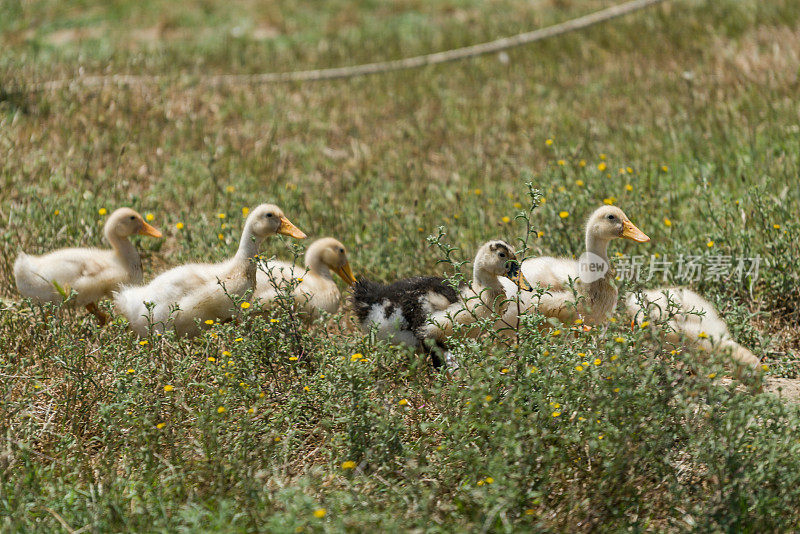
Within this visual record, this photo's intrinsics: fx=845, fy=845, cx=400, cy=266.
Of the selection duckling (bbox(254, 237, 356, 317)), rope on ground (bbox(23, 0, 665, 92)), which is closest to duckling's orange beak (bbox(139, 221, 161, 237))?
duckling (bbox(254, 237, 356, 317))

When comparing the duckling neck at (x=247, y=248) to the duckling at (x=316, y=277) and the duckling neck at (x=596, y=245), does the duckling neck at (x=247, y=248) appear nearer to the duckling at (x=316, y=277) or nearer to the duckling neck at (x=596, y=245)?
the duckling at (x=316, y=277)

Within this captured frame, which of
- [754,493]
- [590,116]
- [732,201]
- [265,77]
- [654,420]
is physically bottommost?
[754,493]

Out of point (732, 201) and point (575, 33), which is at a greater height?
point (575, 33)

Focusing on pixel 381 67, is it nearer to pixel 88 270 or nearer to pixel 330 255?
pixel 330 255

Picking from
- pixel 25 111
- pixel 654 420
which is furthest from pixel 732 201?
pixel 25 111

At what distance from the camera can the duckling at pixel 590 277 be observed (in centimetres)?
566

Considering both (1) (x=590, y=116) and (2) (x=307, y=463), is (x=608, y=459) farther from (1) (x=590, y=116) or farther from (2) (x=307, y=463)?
(1) (x=590, y=116)

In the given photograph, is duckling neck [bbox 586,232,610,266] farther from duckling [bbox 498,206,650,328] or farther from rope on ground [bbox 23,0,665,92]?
rope on ground [bbox 23,0,665,92]

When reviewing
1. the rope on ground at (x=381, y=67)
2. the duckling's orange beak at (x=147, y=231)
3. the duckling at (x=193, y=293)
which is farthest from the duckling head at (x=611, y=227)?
the rope on ground at (x=381, y=67)

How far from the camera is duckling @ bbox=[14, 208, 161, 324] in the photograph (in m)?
6.14

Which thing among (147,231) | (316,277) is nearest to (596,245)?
(316,277)

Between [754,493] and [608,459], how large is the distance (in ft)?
2.22

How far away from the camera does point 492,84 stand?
11.7 metres

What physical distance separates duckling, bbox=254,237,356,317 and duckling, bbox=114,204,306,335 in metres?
0.20
